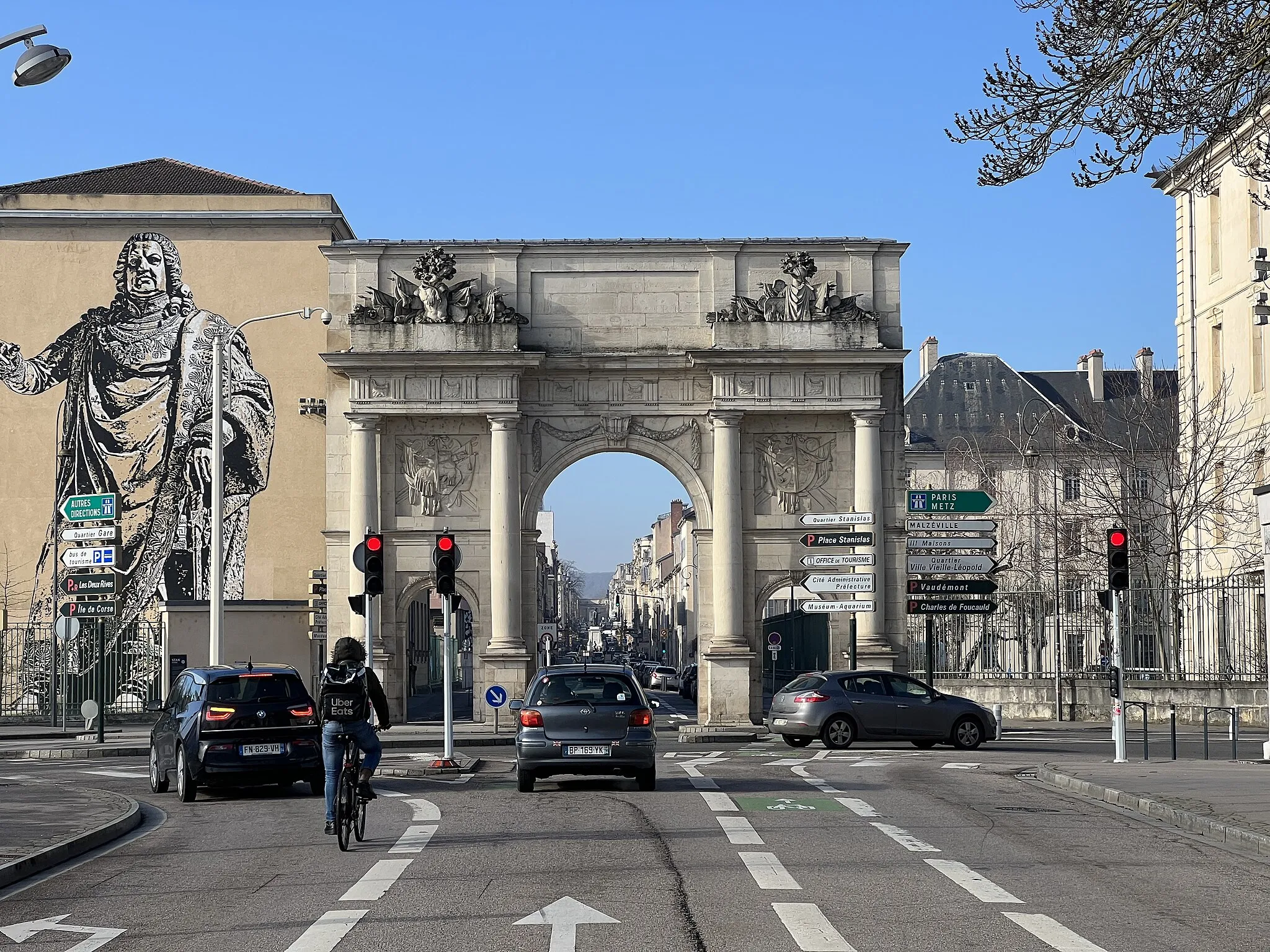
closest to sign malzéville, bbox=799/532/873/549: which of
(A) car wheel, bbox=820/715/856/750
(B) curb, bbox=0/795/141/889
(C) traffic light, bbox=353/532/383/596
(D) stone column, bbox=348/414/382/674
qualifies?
(A) car wheel, bbox=820/715/856/750

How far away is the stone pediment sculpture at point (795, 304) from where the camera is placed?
134 feet

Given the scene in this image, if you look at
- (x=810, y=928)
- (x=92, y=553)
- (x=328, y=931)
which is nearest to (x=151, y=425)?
(x=92, y=553)

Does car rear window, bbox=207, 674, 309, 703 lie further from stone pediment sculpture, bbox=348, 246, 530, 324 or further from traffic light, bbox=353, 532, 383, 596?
stone pediment sculpture, bbox=348, 246, 530, 324

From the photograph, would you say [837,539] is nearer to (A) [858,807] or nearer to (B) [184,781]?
(A) [858,807]

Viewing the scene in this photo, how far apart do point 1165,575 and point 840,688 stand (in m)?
26.5

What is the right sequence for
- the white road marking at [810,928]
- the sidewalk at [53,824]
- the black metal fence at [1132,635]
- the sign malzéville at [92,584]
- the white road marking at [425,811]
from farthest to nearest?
the black metal fence at [1132,635], the sign malzéville at [92,584], the white road marking at [425,811], the sidewalk at [53,824], the white road marking at [810,928]

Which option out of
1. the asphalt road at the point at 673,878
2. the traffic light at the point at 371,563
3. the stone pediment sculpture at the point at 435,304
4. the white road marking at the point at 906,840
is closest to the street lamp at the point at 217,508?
the stone pediment sculpture at the point at 435,304

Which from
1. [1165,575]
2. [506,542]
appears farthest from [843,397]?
[1165,575]

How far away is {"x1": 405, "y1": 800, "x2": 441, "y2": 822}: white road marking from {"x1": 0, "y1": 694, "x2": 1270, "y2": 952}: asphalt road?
0.26 ft

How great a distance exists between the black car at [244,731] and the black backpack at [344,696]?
5.57 meters

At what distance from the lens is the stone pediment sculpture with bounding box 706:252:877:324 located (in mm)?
40750

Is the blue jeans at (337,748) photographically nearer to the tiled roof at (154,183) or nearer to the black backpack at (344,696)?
the black backpack at (344,696)

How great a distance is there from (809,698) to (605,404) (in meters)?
12.9

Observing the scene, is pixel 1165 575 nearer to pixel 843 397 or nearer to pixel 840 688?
pixel 843 397
